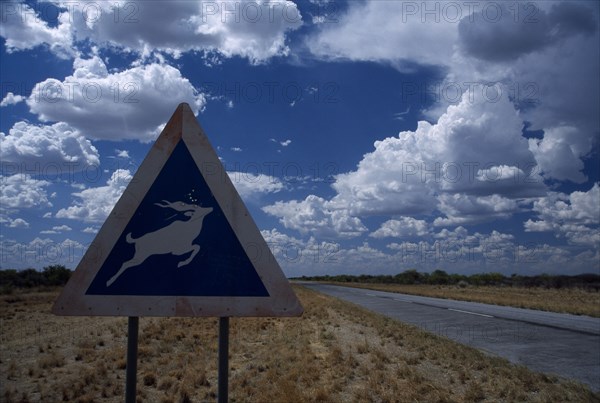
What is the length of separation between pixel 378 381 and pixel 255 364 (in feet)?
9.99

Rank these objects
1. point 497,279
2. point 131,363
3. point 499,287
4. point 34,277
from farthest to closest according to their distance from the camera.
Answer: point 497,279 < point 499,287 < point 34,277 < point 131,363

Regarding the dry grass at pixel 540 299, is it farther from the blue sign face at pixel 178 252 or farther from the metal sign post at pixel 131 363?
the metal sign post at pixel 131 363

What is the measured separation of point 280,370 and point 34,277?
67233 millimetres

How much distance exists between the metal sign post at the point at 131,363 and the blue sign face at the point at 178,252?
0.79 feet

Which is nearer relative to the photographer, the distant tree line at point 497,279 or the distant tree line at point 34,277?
the distant tree line at point 34,277

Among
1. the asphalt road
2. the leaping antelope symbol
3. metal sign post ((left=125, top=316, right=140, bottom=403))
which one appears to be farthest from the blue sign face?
the asphalt road

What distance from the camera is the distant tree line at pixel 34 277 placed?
62875mm

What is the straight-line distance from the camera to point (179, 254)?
120 inches

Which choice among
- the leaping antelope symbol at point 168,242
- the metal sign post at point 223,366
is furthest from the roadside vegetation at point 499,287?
the leaping antelope symbol at point 168,242

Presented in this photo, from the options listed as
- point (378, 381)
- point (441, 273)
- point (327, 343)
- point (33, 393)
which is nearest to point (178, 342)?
point (327, 343)

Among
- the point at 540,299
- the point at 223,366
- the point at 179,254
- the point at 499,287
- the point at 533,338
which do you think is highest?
the point at 179,254

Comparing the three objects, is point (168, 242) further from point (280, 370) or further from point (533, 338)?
point (533, 338)

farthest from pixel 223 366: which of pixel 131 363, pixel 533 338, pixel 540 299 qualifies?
pixel 540 299

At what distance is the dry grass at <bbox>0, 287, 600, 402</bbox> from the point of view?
24.8 ft
